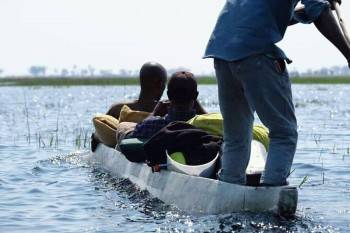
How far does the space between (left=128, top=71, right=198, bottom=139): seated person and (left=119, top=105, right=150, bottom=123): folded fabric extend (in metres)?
1.14

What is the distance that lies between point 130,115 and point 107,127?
0.59 metres

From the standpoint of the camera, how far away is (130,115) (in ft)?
33.6

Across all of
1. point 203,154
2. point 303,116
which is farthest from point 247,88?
point 303,116

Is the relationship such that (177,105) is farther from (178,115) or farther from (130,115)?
(130,115)

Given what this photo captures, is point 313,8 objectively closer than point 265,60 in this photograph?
Yes

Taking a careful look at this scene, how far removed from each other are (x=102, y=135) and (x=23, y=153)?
4.57 metres

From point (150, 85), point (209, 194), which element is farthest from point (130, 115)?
point (209, 194)

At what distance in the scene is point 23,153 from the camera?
15125 mm

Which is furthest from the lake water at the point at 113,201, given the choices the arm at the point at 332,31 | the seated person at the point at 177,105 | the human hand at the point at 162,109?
the arm at the point at 332,31

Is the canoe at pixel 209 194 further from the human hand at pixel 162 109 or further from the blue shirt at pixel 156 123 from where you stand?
the human hand at pixel 162 109

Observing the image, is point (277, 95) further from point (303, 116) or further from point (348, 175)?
point (303, 116)

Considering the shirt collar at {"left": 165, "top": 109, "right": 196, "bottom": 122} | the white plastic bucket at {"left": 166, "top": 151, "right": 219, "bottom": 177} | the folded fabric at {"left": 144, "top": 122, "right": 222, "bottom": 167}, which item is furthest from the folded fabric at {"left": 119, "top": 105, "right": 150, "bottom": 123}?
the white plastic bucket at {"left": 166, "top": 151, "right": 219, "bottom": 177}

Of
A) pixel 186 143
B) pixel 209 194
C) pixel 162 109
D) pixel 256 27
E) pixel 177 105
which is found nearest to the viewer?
pixel 256 27

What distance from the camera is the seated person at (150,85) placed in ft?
34.1
